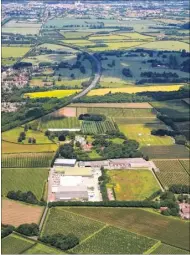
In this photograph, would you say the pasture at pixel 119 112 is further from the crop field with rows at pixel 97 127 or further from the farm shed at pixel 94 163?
the farm shed at pixel 94 163

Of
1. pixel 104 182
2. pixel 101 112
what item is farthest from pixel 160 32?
pixel 104 182

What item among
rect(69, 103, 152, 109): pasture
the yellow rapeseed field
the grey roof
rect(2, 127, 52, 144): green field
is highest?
the yellow rapeseed field

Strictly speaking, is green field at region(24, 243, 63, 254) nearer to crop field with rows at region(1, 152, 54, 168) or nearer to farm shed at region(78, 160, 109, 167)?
crop field with rows at region(1, 152, 54, 168)

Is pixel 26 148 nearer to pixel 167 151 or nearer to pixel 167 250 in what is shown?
pixel 167 151

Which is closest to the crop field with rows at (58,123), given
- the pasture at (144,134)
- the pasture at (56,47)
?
the pasture at (144,134)

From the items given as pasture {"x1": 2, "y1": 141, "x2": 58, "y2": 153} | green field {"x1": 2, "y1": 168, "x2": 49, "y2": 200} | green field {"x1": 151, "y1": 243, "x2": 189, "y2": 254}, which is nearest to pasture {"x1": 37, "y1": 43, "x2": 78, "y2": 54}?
pasture {"x1": 2, "y1": 141, "x2": 58, "y2": 153}

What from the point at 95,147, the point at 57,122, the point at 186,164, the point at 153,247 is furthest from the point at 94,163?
the point at 153,247

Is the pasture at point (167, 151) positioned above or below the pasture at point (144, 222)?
above
